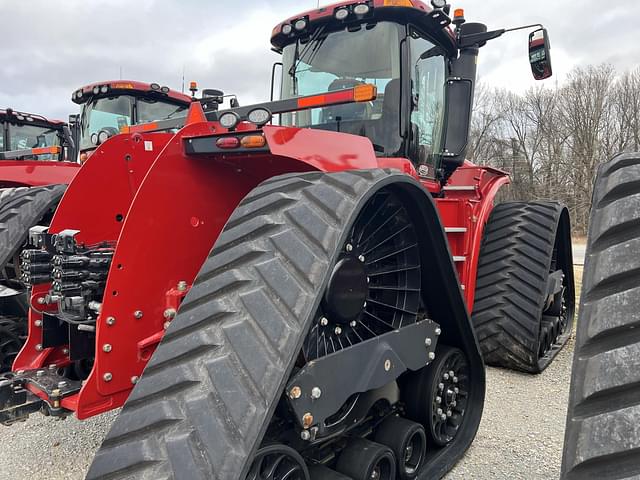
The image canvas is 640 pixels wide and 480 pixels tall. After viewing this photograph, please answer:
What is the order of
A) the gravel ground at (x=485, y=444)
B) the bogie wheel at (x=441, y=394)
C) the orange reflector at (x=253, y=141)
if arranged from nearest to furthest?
the orange reflector at (x=253, y=141) → the bogie wheel at (x=441, y=394) → the gravel ground at (x=485, y=444)

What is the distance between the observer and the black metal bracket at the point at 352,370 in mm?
1827

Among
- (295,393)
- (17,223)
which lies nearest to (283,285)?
(295,393)

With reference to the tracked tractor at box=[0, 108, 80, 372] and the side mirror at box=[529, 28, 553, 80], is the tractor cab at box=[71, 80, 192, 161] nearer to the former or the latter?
the tracked tractor at box=[0, 108, 80, 372]

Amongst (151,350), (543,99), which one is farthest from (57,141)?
(543,99)

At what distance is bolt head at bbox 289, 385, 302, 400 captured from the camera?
1768 millimetres

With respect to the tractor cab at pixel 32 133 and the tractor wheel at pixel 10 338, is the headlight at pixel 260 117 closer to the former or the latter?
the tractor wheel at pixel 10 338

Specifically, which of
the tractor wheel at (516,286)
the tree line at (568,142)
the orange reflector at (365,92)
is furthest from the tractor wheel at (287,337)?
the tree line at (568,142)

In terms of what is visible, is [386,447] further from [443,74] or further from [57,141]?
[57,141]

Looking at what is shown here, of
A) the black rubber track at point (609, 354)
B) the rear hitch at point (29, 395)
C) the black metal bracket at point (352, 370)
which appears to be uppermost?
the black rubber track at point (609, 354)

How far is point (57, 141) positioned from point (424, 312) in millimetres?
8442

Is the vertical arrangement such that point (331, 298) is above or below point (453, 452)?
above

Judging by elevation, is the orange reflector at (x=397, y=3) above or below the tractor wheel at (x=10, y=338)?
above

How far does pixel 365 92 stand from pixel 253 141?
2.25 ft

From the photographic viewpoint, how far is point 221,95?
440 cm
